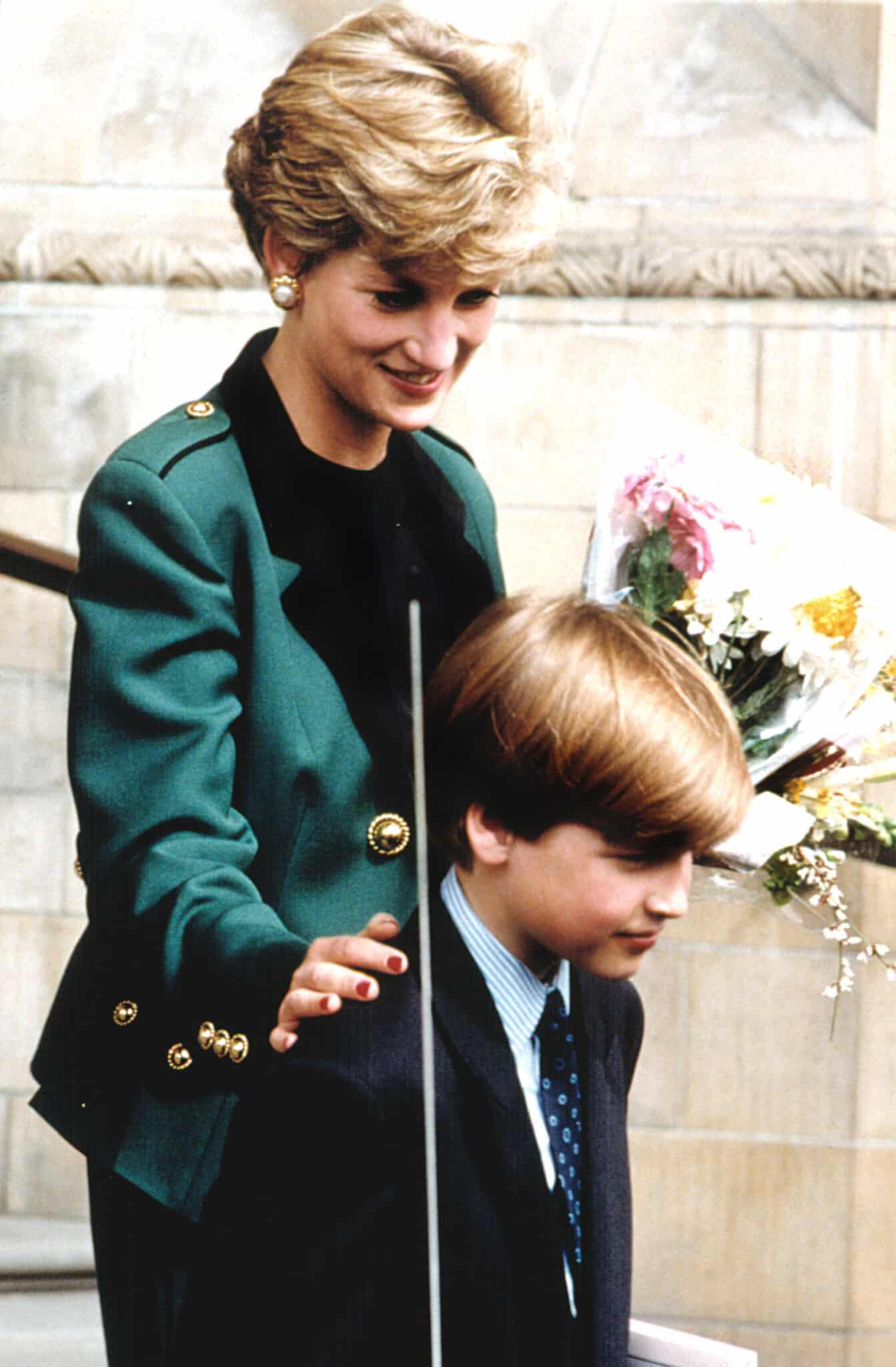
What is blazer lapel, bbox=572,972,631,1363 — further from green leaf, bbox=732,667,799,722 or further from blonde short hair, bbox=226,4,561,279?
blonde short hair, bbox=226,4,561,279

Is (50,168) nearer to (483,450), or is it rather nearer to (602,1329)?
(483,450)

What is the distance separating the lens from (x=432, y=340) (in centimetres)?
122

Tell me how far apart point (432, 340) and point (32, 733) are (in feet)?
1.55

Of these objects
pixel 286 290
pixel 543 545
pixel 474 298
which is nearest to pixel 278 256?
pixel 286 290

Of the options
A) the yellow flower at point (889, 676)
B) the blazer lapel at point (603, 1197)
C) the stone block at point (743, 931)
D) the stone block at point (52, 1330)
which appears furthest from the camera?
the stone block at point (743, 931)

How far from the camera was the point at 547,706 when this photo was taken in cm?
109

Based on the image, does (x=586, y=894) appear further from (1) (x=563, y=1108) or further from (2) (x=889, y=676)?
(2) (x=889, y=676)

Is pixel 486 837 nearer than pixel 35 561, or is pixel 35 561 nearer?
pixel 486 837

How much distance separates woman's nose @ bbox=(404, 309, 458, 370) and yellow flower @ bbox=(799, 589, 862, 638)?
0.89 feet

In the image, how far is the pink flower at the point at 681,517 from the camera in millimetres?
1220

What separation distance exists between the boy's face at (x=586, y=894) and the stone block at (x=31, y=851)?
0.46 m

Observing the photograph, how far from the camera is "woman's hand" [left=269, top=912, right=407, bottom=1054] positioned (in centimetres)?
104

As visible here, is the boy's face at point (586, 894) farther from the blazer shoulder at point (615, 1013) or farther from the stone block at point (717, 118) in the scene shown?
the stone block at point (717, 118)

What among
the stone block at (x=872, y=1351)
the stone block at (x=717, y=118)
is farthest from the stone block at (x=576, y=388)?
the stone block at (x=872, y=1351)
